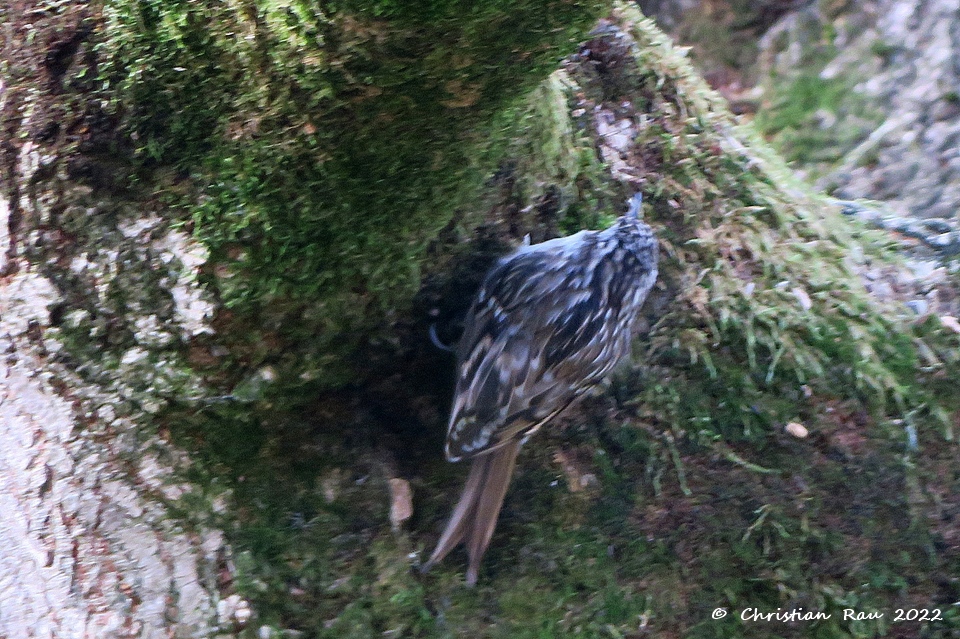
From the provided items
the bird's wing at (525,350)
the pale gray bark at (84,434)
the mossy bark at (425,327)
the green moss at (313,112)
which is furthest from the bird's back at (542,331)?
the pale gray bark at (84,434)

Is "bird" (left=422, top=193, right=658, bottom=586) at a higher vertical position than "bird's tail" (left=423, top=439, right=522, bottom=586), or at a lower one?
higher

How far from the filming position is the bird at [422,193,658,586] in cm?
204

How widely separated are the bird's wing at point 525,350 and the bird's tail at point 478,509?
3.7 inches

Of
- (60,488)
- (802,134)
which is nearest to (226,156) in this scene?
(60,488)

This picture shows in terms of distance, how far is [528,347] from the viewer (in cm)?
215

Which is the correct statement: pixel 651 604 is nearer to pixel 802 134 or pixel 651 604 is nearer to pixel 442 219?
pixel 442 219

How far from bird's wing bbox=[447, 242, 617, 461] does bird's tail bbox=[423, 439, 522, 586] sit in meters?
0.09

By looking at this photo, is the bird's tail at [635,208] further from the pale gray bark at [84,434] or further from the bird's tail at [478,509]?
the pale gray bark at [84,434]

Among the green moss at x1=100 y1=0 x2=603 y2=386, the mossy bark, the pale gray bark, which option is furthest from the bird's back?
the pale gray bark

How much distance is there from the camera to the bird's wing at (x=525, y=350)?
6.78 ft

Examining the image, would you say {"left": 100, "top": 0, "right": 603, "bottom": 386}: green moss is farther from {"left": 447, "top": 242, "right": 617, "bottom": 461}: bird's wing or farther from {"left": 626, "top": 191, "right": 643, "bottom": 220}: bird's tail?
{"left": 626, "top": 191, "right": 643, "bottom": 220}: bird's tail

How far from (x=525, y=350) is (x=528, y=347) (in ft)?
0.05

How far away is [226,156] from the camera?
5.22ft

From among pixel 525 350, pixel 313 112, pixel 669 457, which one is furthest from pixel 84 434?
pixel 669 457
